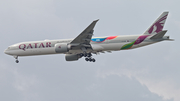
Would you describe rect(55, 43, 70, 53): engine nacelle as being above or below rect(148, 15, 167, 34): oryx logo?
below

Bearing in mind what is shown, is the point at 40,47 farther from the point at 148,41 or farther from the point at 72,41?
the point at 148,41

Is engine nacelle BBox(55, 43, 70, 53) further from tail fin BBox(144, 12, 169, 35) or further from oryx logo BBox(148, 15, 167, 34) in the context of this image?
oryx logo BBox(148, 15, 167, 34)

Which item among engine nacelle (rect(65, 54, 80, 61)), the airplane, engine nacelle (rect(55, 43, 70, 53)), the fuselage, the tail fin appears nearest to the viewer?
the airplane

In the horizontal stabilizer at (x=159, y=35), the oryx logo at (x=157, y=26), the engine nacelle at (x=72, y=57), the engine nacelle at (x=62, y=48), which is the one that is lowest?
the engine nacelle at (x=72, y=57)

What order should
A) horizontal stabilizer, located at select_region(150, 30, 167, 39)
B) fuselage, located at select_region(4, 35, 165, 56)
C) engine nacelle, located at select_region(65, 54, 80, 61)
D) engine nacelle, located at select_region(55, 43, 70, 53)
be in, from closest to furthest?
1. horizontal stabilizer, located at select_region(150, 30, 167, 39)
2. engine nacelle, located at select_region(55, 43, 70, 53)
3. fuselage, located at select_region(4, 35, 165, 56)
4. engine nacelle, located at select_region(65, 54, 80, 61)

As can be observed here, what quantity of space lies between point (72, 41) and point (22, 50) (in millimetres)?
9116

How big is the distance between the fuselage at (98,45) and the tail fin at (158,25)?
1451 millimetres

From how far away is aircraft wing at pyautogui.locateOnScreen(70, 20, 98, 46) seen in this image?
43981 millimetres

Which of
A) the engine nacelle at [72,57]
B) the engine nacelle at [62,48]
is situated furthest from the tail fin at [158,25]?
the engine nacelle at [72,57]

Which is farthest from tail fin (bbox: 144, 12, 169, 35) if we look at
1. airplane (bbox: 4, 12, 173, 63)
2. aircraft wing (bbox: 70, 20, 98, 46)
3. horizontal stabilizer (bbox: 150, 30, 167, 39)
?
aircraft wing (bbox: 70, 20, 98, 46)

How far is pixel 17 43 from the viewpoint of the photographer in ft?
171

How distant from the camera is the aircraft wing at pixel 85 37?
4398cm

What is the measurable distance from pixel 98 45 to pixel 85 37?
3.06 meters

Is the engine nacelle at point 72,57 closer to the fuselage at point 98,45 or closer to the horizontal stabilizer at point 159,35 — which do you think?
the fuselage at point 98,45
